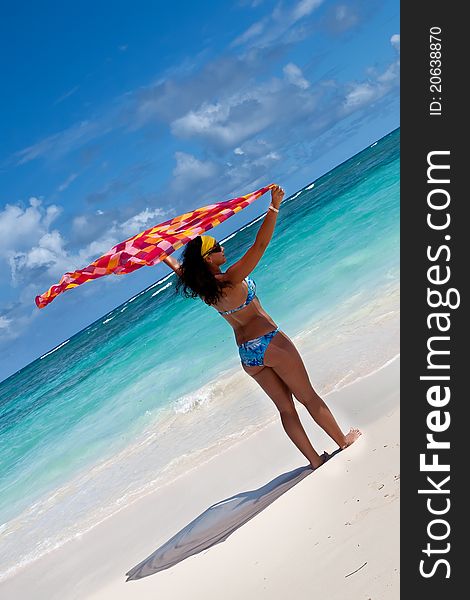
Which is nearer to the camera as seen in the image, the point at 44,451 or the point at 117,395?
the point at 44,451

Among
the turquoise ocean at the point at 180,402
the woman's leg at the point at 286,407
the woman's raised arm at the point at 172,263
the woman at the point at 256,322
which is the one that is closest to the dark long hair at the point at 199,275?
the woman at the point at 256,322

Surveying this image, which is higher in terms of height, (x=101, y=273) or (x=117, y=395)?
(x=117, y=395)

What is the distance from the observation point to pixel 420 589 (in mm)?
2896

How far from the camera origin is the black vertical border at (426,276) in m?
3.11

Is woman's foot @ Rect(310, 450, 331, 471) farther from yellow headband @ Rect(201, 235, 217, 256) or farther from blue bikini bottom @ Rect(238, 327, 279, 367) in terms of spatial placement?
yellow headband @ Rect(201, 235, 217, 256)

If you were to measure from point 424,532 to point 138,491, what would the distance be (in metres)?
4.44

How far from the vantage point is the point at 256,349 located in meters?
4.94

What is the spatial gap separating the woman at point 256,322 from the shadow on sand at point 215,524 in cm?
31

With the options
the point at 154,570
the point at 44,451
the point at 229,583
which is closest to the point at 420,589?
the point at 229,583

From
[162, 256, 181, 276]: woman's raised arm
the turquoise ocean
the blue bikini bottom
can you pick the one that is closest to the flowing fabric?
[162, 256, 181, 276]: woman's raised arm

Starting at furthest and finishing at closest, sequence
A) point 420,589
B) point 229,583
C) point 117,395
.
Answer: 1. point 117,395
2. point 229,583
3. point 420,589

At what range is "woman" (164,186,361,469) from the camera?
4.68 meters

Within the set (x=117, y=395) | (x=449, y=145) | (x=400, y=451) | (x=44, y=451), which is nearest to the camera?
(x=400, y=451)

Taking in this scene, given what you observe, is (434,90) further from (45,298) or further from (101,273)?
(45,298)
